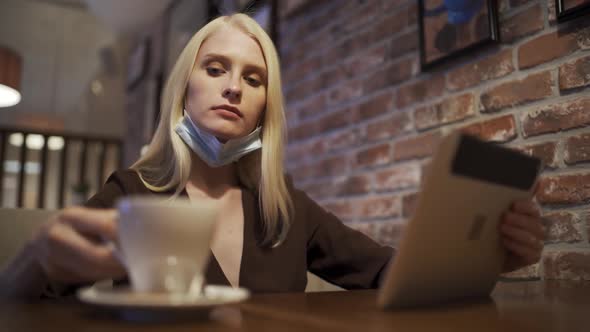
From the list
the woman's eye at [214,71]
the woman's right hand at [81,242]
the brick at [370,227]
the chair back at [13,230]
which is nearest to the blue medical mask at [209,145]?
the woman's eye at [214,71]

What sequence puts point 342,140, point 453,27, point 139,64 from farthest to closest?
point 139,64 < point 342,140 < point 453,27

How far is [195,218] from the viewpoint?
15.8 inches

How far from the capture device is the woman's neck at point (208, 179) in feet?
3.57

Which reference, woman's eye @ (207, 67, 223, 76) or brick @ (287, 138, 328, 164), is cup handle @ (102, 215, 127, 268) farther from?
brick @ (287, 138, 328, 164)

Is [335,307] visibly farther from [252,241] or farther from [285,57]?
[285,57]

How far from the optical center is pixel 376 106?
1627 millimetres

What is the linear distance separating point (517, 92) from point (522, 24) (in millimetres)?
170

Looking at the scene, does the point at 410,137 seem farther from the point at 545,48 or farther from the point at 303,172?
the point at 303,172

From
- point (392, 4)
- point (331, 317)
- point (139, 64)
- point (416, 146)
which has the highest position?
point (139, 64)

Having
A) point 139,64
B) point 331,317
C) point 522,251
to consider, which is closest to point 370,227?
point 522,251

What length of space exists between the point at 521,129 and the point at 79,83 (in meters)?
5.93

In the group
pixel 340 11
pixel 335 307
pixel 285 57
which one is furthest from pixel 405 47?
pixel 335 307

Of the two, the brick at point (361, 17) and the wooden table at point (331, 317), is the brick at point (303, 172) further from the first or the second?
the wooden table at point (331, 317)

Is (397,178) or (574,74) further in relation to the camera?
(397,178)
